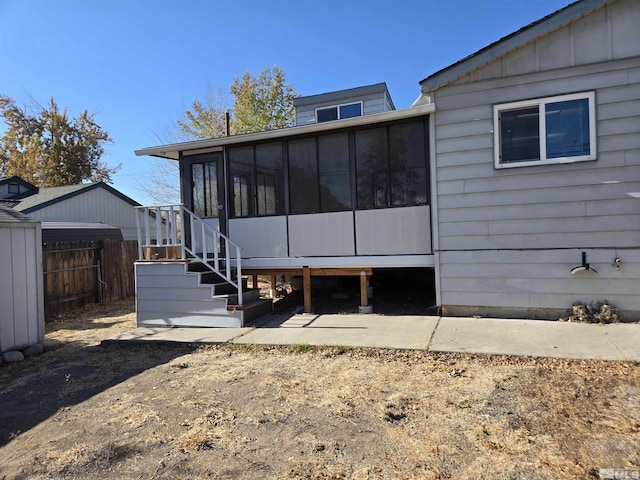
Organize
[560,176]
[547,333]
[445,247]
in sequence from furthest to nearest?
[445,247], [560,176], [547,333]

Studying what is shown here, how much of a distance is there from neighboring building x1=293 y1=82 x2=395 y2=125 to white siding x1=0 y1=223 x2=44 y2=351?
8528mm

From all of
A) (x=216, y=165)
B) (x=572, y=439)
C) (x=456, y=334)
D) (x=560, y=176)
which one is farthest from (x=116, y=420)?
(x=560, y=176)

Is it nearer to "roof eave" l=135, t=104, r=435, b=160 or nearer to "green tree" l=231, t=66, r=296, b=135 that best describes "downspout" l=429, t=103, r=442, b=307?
"roof eave" l=135, t=104, r=435, b=160

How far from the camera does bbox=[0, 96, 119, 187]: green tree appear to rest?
25172 mm

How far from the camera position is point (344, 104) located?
40.7 ft

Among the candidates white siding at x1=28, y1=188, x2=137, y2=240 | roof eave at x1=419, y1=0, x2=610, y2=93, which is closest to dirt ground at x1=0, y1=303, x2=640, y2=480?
roof eave at x1=419, y1=0, x2=610, y2=93

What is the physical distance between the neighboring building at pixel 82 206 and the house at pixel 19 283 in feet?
25.9

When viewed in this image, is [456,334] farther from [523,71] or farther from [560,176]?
[523,71]

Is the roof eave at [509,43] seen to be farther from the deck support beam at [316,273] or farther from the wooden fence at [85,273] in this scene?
the wooden fence at [85,273]

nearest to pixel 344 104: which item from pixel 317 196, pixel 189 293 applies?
pixel 317 196

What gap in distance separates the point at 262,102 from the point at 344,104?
31.3 ft

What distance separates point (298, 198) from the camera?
23.3ft

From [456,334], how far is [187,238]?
5.28 meters

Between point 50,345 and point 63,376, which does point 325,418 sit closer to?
point 63,376
